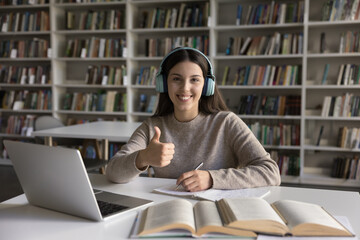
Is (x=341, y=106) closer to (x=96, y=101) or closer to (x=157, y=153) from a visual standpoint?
(x=96, y=101)

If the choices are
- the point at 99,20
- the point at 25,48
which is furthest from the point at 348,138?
the point at 25,48

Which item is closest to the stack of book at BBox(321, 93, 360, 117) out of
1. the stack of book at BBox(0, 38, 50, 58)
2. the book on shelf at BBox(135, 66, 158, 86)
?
the book on shelf at BBox(135, 66, 158, 86)

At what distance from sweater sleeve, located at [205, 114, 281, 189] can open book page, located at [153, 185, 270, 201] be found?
0.03m

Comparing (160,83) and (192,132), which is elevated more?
(160,83)

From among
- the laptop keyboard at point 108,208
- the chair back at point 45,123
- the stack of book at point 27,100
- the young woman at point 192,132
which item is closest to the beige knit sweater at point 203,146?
the young woman at point 192,132

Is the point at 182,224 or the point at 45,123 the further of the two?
the point at 45,123

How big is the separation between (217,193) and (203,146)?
36 centimetres

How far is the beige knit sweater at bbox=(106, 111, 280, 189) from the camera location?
136cm

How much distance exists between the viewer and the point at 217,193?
1146 mm

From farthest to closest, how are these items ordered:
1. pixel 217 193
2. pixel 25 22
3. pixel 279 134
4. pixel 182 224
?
pixel 25 22 → pixel 279 134 → pixel 217 193 → pixel 182 224

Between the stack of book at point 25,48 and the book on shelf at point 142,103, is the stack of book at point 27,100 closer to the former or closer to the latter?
the stack of book at point 25,48

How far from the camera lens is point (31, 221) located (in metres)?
0.94

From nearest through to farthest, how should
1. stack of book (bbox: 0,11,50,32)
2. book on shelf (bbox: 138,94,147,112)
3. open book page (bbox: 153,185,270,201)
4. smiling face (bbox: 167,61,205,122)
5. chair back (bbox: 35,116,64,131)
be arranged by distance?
open book page (bbox: 153,185,270,201) → smiling face (bbox: 167,61,205,122) → chair back (bbox: 35,116,64,131) → book on shelf (bbox: 138,94,147,112) → stack of book (bbox: 0,11,50,32)

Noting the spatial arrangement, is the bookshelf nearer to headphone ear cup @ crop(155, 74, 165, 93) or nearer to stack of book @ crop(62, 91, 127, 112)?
stack of book @ crop(62, 91, 127, 112)
